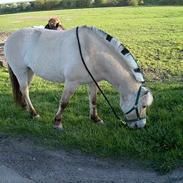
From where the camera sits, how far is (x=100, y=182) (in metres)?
4.93

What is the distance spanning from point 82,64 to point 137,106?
1038 millimetres

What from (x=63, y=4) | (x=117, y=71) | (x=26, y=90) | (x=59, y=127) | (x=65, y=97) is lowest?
(x=63, y=4)

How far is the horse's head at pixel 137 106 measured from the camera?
6129 millimetres

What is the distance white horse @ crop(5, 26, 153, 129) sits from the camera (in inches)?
244

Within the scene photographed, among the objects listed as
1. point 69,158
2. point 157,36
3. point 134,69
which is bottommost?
point 157,36

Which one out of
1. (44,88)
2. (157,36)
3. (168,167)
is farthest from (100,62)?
(157,36)

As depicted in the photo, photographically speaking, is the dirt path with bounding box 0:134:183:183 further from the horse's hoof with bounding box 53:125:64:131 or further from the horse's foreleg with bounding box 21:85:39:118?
the horse's foreleg with bounding box 21:85:39:118

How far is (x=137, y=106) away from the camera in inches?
243

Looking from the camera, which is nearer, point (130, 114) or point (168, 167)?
point (168, 167)

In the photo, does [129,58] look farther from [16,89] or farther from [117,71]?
[16,89]

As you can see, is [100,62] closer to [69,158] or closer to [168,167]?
[69,158]

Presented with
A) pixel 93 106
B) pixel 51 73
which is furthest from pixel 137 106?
pixel 51 73

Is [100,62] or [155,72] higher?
[100,62]

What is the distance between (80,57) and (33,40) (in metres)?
1.27
